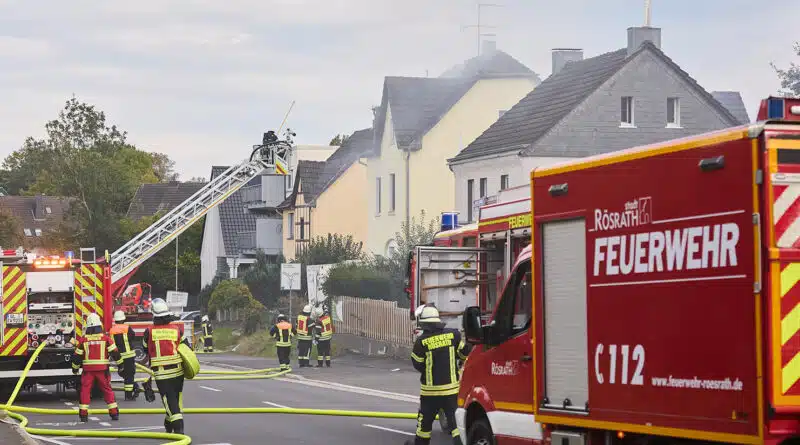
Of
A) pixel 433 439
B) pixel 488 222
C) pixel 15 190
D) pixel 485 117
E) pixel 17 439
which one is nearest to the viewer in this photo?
pixel 17 439

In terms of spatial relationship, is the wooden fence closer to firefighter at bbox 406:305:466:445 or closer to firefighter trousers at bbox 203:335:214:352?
firefighter trousers at bbox 203:335:214:352

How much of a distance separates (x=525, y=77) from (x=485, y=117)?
7.67 ft

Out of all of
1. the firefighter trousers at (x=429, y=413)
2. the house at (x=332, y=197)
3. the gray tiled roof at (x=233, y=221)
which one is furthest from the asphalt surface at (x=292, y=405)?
the gray tiled roof at (x=233, y=221)

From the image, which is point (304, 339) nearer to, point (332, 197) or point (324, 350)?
point (324, 350)

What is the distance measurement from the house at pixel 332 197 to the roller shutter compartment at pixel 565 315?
51.0m

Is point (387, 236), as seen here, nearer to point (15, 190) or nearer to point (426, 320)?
point (426, 320)

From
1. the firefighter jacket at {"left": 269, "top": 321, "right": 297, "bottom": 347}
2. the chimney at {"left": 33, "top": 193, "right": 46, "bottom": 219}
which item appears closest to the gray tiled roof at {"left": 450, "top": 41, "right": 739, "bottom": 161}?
the firefighter jacket at {"left": 269, "top": 321, "right": 297, "bottom": 347}

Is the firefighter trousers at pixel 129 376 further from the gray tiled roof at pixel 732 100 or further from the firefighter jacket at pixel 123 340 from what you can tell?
the gray tiled roof at pixel 732 100

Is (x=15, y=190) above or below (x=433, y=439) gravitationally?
above

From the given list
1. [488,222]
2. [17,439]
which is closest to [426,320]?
[488,222]

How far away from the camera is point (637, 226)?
29.6ft

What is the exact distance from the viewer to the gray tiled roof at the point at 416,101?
49625mm

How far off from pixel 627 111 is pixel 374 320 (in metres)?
10.0

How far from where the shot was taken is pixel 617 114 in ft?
133
